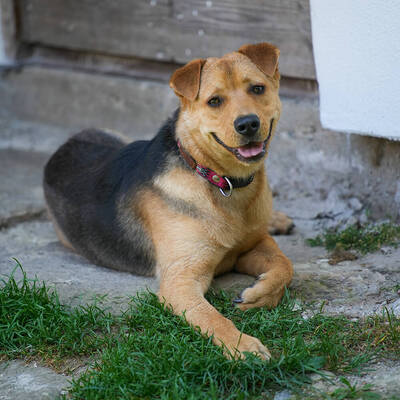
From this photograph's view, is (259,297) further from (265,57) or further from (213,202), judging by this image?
(265,57)

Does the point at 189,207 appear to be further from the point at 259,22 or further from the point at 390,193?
the point at 259,22

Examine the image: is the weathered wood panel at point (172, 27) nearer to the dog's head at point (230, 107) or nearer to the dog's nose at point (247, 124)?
the dog's head at point (230, 107)

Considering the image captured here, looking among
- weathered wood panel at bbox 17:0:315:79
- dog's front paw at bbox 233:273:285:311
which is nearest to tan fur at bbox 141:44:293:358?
dog's front paw at bbox 233:273:285:311

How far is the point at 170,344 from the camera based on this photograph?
3338mm

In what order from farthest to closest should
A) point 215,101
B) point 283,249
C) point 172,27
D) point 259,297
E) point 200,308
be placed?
point 172,27, point 283,249, point 215,101, point 259,297, point 200,308

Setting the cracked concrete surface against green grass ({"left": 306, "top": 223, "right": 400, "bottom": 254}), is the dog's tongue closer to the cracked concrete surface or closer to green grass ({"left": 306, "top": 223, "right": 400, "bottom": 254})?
the cracked concrete surface

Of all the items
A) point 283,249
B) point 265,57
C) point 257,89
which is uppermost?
point 265,57

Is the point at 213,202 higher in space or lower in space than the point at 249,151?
lower

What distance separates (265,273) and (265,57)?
1436 millimetres

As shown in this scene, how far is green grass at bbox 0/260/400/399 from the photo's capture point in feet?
9.98

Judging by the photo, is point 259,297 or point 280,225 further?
point 280,225

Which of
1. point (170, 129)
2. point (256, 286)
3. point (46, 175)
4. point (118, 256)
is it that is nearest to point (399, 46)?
point (170, 129)

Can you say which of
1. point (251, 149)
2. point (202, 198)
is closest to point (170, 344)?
point (202, 198)

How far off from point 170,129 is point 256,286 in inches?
49.5
